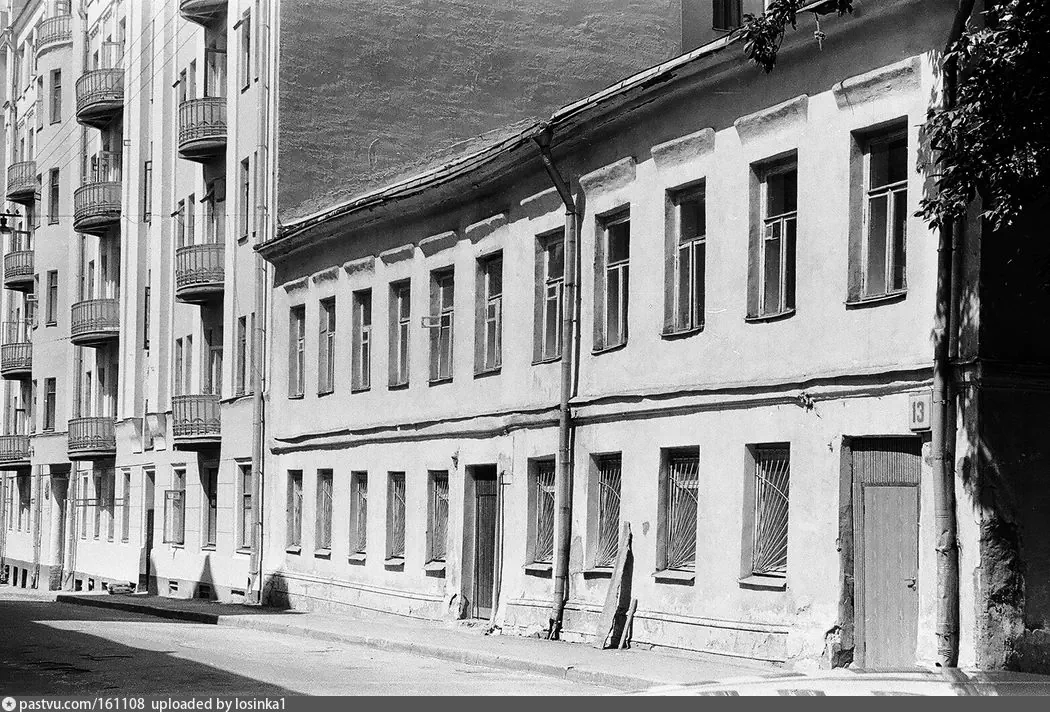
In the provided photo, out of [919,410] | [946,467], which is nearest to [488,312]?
[919,410]

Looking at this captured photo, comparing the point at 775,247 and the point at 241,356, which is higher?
the point at 775,247

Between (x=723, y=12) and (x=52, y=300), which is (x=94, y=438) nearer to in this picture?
(x=52, y=300)

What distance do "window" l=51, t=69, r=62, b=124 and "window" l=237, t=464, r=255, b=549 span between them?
2438cm

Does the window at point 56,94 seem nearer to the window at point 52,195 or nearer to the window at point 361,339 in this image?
the window at point 52,195

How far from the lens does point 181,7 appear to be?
37250 mm

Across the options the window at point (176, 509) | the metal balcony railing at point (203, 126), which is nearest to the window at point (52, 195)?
the window at point (176, 509)

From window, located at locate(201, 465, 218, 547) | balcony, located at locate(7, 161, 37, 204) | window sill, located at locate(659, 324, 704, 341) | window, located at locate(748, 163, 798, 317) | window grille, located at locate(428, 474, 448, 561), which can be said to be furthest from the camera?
balcony, located at locate(7, 161, 37, 204)

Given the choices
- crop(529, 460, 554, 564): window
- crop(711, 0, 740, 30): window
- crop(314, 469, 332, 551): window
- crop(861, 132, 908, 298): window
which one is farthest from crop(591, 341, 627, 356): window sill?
crop(711, 0, 740, 30): window

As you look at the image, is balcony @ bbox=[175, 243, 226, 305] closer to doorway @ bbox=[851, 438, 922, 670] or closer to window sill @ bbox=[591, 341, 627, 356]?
window sill @ bbox=[591, 341, 627, 356]

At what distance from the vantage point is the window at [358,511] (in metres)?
28.2

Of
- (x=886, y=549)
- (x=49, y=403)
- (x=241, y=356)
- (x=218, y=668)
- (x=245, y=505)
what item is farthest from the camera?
(x=49, y=403)

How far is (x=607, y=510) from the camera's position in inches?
813

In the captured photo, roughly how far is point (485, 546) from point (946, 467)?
1058cm

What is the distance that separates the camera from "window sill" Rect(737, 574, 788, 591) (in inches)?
660
